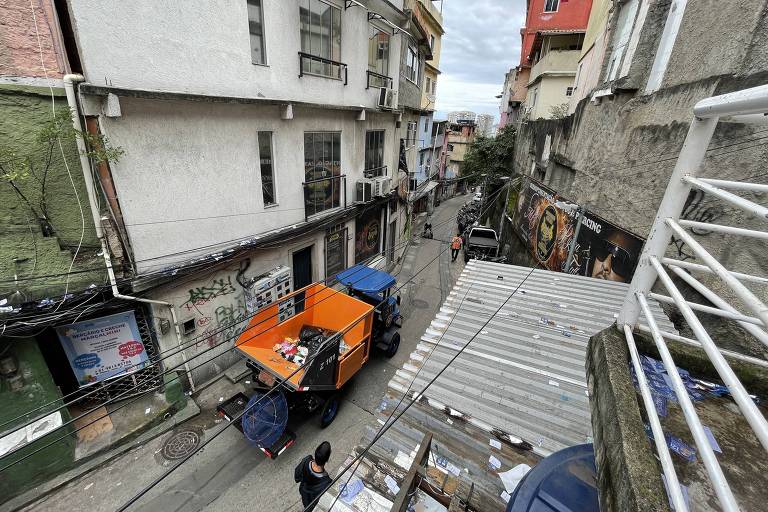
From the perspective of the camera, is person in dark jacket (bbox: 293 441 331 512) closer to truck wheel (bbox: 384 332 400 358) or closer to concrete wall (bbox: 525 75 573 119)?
truck wheel (bbox: 384 332 400 358)

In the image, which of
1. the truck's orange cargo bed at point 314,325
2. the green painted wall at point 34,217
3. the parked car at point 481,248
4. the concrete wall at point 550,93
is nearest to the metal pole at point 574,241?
the truck's orange cargo bed at point 314,325

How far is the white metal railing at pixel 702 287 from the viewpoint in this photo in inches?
41.8

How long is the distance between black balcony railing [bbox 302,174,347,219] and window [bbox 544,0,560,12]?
983 inches

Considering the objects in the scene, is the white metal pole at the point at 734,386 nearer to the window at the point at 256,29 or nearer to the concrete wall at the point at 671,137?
the concrete wall at the point at 671,137

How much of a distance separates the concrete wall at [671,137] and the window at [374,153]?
24.0ft

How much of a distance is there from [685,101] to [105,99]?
10.4 metres

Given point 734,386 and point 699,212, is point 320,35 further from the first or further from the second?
point 734,386

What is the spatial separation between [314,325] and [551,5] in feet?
98.6

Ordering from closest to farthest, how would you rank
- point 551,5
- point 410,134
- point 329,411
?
point 329,411
point 410,134
point 551,5

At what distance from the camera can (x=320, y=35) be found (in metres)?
9.54

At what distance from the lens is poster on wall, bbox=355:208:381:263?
14030 millimetres

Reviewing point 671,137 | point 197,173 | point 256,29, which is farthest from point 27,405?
point 671,137

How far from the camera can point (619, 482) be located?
1.46 m

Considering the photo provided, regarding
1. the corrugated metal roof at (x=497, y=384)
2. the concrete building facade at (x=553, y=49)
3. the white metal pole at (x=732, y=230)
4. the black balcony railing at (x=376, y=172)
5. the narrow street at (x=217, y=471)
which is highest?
the concrete building facade at (x=553, y=49)
